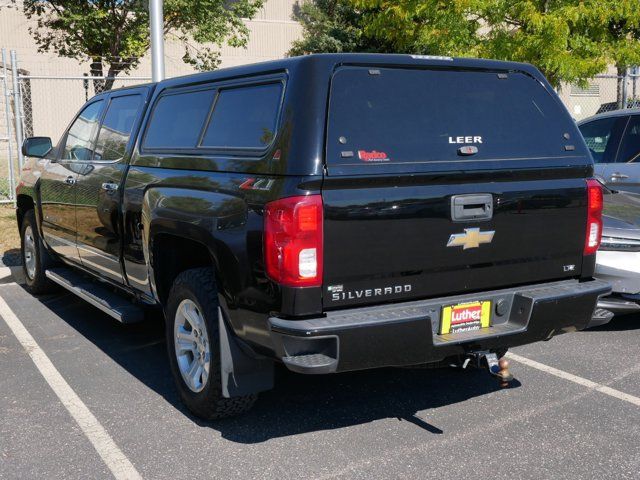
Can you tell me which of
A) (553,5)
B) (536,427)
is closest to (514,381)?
(536,427)

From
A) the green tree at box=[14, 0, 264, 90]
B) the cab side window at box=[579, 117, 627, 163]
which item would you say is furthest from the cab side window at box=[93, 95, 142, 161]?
the green tree at box=[14, 0, 264, 90]

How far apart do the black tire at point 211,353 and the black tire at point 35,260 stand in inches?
122

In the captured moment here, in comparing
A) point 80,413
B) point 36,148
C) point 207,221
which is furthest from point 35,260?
point 207,221

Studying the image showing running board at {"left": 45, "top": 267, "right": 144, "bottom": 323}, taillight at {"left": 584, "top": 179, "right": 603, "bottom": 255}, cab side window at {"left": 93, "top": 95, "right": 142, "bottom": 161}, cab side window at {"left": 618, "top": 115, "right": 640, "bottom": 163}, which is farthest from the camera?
cab side window at {"left": 618, "top": 115, "right": 640, "bottom": 163}

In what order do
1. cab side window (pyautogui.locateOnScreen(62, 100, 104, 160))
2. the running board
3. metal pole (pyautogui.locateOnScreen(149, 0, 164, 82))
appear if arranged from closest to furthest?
the running board, cab side window (pyautogui.locateOnScreen(62, 100, 104, 160)), metal pole (pyautogui.locateOnScreen(149, 0, 164, 82))

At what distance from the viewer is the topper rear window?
3494 millimetres

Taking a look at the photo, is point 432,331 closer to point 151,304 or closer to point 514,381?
point 514,381

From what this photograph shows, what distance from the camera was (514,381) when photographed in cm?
479

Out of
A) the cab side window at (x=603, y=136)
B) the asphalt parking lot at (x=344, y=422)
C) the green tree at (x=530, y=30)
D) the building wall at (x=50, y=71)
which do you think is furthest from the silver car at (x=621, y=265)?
the building wall at (x=50, y=71)

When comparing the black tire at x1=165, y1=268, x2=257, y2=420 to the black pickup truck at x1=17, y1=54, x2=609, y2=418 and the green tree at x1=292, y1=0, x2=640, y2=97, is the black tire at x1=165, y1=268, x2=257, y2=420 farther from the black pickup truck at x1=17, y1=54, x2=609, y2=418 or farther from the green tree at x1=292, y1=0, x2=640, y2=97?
the green tree at x1=292, y1=0, x2=640, y2=97

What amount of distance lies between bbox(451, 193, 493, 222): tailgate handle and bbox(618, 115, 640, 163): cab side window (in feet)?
16.9

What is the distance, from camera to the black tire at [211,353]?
12.6 ft

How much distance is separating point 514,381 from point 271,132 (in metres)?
2.44

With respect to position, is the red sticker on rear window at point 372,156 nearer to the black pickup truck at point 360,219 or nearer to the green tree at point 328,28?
the black pickup truck at point 360,219
